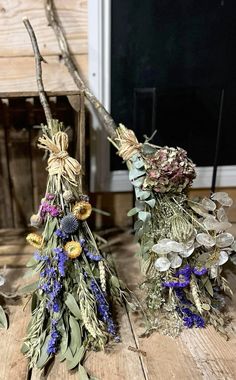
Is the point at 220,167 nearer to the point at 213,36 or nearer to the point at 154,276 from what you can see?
the point at 213,36

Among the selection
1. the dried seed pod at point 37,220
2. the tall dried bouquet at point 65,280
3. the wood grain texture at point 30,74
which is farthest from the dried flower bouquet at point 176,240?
the wood grain texture at point 30,74

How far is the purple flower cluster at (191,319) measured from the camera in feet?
3.17

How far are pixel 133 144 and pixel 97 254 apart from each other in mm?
251

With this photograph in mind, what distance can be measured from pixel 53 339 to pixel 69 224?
0.22m

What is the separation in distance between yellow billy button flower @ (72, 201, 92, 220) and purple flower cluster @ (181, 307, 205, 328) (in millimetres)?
298

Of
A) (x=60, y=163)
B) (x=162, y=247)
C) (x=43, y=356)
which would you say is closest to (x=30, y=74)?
(x=60, y=163)

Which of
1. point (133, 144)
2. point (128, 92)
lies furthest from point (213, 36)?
point (133, 144)

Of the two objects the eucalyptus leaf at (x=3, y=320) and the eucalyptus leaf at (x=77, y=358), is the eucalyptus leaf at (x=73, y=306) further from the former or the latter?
the eucalyptus leaf at (x=3, y=320)

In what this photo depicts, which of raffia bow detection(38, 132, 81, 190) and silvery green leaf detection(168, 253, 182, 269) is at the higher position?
raffia bow detection(38, 132, 81, 190)

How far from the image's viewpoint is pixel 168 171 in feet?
2.98

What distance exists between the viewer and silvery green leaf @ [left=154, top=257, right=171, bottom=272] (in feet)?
3.00

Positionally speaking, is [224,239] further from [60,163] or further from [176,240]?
[60,163]

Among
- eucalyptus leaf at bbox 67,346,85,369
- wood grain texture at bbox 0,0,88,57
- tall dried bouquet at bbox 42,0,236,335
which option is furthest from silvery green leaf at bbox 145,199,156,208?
wood grain texture at bbox 0,0,88,57

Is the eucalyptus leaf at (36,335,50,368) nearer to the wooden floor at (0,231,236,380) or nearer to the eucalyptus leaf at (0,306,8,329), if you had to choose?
the wooden floor at (0,231,236,380)
